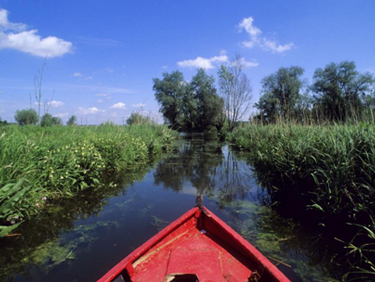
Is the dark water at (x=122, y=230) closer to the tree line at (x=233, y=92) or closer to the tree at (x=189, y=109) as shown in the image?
the tree line at (x=233, y=92)

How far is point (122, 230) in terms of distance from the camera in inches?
143

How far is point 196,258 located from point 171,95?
42.2m

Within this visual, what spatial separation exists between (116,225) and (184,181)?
343cm

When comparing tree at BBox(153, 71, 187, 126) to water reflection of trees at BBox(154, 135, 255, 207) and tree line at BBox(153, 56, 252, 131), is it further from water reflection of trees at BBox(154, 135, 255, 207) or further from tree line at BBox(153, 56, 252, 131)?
A: water reflection of trees at BBox(154, 135, 255, 207)

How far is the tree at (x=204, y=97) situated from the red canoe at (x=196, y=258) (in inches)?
1481

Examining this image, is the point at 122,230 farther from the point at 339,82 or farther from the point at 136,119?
the point at 339,82

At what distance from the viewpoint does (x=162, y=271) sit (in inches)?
77.6

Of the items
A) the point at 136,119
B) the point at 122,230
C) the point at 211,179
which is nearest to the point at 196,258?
the point at 122,230

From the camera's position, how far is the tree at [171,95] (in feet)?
135

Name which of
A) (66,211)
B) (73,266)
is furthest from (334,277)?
(66,211)

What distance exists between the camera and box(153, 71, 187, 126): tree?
41188mm

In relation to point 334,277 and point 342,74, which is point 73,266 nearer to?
point 334,277

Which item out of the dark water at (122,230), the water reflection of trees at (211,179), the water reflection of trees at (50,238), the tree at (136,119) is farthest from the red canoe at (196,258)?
the tree at (136,119)

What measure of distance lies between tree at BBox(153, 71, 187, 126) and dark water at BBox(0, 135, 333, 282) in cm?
3516
